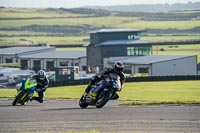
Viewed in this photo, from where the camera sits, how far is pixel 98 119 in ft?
52.4

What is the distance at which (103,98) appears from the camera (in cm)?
2020

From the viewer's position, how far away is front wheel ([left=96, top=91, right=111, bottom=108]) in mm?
20109

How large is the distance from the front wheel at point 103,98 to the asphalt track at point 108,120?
130cm

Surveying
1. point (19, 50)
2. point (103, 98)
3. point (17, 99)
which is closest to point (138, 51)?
point (19, 50)

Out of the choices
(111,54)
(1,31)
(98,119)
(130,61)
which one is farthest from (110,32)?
(98,119)

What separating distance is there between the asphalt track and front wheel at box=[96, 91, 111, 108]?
51.0 inches

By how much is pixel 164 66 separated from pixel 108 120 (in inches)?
2473

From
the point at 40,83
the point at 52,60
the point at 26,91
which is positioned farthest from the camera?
the point at 52,60

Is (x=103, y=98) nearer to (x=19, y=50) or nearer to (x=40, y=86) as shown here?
(x=40, y=86)

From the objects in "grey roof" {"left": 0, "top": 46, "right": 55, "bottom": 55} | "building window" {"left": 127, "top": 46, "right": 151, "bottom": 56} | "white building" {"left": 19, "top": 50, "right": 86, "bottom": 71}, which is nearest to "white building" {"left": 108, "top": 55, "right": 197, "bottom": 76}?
"building window" {"left": 127, "top": 46, "right": 151, "bottom": 56}

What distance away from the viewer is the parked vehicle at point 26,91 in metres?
23.5

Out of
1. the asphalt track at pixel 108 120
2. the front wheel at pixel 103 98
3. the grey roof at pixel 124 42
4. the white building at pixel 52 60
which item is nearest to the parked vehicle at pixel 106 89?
the front wheel at pixel 103 98

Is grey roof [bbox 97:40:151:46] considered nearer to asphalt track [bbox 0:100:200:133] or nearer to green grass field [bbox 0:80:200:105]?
green grass field [bbox 0:80:200:105]

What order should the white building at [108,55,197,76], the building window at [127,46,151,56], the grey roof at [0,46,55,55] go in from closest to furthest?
the white building at [108,55,197,76] → the building window at [127,46,151,56] → the grey roof at [0,46,55,55]
